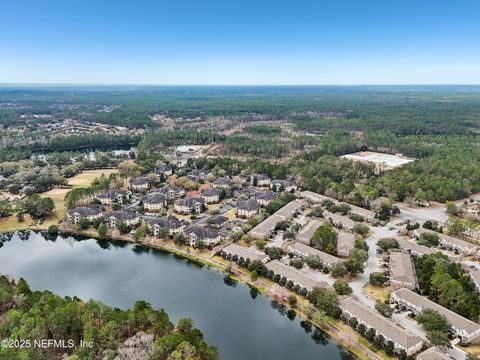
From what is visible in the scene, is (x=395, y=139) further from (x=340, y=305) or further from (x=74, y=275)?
(x=74, y=275)

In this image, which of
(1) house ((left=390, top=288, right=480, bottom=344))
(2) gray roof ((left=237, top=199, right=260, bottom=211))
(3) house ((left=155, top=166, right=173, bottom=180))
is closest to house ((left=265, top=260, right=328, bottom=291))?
(1) house ((left=390, top=288, right=480, bottom=344))

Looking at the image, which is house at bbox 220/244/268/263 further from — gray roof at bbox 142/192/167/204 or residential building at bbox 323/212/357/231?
gray roof at bbox 142/192/167/204

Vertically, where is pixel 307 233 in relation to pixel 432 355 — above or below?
below

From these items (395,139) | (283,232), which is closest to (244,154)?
(395,139)

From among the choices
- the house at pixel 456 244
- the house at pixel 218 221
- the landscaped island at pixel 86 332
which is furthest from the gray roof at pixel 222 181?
the landscaped island at pixel 86 332

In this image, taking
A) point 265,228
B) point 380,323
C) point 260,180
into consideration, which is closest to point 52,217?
point 265,228

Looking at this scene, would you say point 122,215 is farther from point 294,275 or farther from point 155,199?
point 294,275
